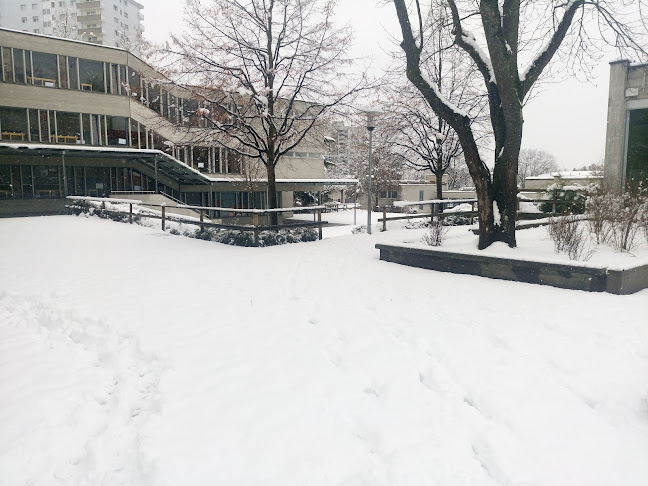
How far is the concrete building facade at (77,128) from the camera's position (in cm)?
2600

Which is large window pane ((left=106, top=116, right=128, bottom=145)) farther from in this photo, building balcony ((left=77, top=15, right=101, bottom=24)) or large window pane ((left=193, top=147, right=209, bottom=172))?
building balcony ((left=77, top=15, right=101, bottom=24))

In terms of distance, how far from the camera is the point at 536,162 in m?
112

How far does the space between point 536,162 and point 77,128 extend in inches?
4308

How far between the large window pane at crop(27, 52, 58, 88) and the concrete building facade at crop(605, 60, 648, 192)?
30.0 meters

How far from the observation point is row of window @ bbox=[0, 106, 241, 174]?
86.4 feet

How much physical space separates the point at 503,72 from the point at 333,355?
7.36 meters

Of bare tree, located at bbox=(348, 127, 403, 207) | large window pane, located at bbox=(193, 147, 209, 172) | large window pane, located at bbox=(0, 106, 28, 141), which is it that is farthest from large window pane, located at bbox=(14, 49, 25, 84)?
bare tree, located at bbox=(348, 127, 403, 207)

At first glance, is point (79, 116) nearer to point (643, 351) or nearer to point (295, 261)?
point (295, 261)

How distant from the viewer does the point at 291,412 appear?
381 centimetres

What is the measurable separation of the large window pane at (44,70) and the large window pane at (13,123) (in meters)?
2.05

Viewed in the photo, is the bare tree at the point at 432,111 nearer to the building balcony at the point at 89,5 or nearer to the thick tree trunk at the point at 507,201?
the thick tree trunk at the point at 507,201

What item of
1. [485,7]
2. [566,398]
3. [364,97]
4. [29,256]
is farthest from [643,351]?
[364,97]

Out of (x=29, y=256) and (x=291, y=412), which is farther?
(x=29, y=256)

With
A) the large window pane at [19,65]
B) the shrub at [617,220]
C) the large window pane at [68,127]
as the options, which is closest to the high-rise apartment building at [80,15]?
the large window pane at [19,65]
